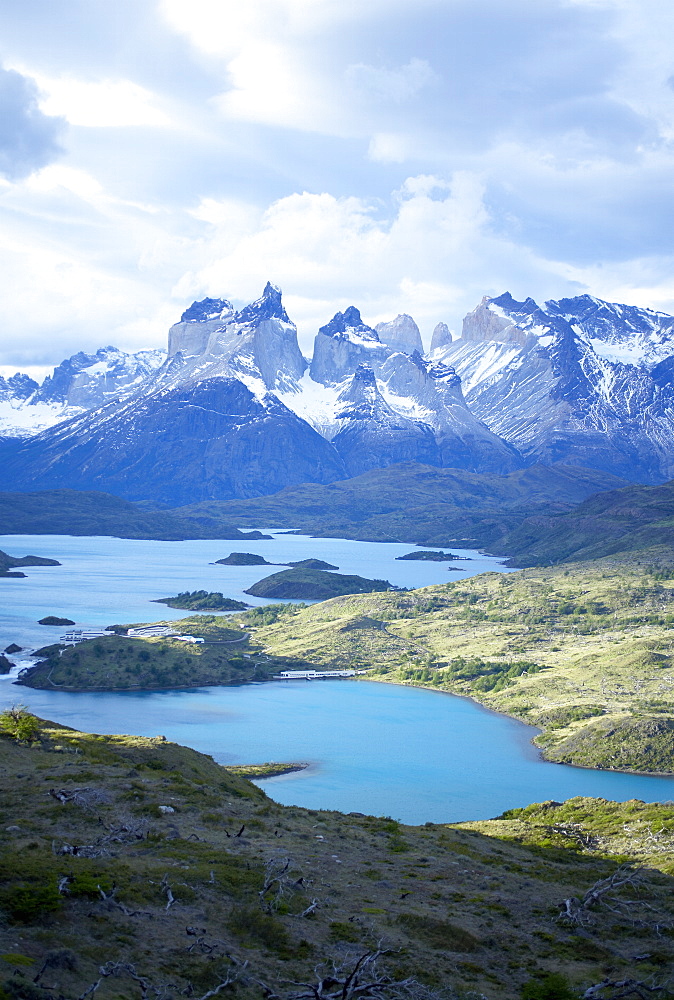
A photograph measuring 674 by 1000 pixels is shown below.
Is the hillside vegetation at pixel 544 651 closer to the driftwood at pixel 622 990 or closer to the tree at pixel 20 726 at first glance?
the tree at pixel 20 726

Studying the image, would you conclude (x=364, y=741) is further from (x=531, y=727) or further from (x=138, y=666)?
(x=138, y=666)

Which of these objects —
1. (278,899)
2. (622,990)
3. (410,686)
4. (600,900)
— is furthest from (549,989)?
(410,686)

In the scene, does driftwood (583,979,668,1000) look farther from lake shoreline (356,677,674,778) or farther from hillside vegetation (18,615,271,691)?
hillside vegetation (18,615,271,691)

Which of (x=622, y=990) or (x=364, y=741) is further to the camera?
(x=364, y=741)

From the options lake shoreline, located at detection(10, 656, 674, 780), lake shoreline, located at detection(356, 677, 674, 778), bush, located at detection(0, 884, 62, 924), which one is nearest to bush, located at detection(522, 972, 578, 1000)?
bush, located at detection(0, 884, 62, 924)

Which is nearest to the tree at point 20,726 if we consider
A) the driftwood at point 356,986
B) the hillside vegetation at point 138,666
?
the driftwood at point 356,986
